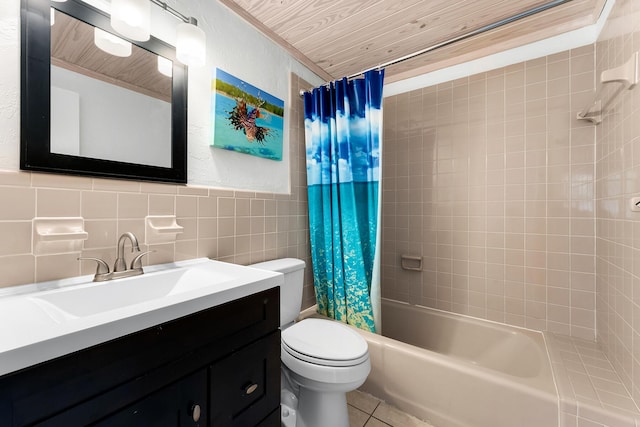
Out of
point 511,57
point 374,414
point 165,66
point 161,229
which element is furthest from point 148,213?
point 511,57

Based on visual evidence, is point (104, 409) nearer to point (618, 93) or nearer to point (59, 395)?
point (59, 395)

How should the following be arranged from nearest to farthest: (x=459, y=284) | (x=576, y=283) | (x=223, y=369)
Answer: (x=223, y=369), (x=576, y=283), (x=459, y=284)

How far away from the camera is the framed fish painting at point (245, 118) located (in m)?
1.37

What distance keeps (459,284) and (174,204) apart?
1.96m

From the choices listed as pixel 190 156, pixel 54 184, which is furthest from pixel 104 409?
pixel 190 156

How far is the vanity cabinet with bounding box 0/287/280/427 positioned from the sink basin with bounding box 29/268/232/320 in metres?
0.17

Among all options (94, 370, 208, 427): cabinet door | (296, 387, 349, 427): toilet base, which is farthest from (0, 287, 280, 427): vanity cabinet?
(296, 387, 349, 427): toilet base

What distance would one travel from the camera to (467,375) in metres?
1.27

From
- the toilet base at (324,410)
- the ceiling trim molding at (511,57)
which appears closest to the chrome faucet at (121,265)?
the toilet base at (324,410)

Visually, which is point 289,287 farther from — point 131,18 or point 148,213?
point 131,18

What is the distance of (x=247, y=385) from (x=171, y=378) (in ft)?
0.90

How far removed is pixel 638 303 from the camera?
1.01 metres

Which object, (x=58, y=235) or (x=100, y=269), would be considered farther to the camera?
(x=100, y=269)

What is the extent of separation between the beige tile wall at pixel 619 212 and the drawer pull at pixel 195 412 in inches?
62.7
